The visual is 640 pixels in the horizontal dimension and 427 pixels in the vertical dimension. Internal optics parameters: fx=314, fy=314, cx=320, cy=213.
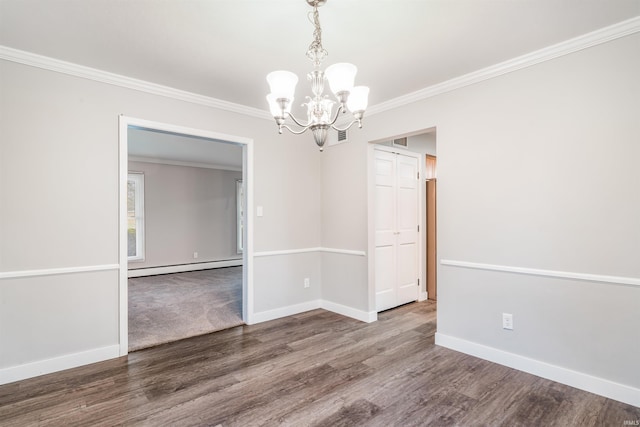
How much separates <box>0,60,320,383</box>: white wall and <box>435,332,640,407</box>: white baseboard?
10.2ft

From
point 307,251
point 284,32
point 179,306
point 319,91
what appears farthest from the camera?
point 179,306

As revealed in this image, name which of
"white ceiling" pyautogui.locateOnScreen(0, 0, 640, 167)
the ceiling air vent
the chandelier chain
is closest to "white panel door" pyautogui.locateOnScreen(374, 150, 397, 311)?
the ceiling air vent

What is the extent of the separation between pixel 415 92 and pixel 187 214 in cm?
584

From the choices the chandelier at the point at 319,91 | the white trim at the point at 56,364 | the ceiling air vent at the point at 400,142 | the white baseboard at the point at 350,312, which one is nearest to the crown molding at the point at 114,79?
the chandelier at the point at 319,91

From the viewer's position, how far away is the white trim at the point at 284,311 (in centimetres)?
367

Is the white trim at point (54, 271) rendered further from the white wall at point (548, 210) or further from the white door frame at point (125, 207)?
the white wall at point (548, 210)

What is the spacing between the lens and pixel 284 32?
83.4 inches

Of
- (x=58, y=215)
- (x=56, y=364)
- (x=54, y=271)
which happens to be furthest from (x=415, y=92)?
(x=56, y=364)

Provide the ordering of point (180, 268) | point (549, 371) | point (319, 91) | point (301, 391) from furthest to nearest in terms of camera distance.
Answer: point (180, 268) → point (549, 371) → point (301, 391) → point (319, 91)

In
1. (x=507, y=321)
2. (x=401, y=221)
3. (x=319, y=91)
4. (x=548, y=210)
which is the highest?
(x=319, y=91)

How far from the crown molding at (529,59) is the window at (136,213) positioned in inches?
220

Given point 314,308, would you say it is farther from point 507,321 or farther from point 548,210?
point 548,210

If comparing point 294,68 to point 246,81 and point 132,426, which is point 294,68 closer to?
point 246,81

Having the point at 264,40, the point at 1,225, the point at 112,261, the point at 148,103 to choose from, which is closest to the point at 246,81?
the point at 264,40
